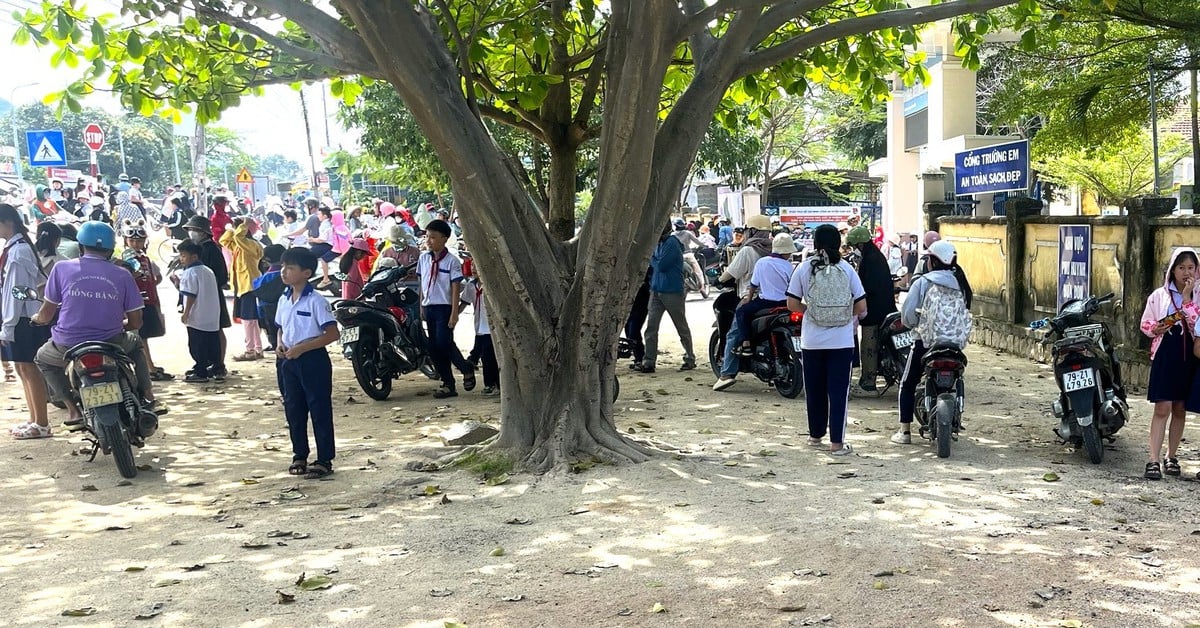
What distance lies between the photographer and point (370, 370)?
36.6 feet

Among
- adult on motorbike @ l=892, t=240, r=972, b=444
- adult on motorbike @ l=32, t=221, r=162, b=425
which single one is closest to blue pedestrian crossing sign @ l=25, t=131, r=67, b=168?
adult on motorbike @ l=32, t=221, r=162, b=425

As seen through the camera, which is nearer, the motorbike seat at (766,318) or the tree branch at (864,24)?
the tree branch at (864,24)

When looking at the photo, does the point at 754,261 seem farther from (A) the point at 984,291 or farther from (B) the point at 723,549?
(B) the point at 723,549

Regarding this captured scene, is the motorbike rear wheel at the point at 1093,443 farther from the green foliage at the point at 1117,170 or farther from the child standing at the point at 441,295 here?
the green foliage at the point at 1117,170

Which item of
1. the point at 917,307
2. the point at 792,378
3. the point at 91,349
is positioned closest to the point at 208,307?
the point at 91,349

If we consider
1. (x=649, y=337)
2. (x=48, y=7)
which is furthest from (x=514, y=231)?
(x=649, y=337)

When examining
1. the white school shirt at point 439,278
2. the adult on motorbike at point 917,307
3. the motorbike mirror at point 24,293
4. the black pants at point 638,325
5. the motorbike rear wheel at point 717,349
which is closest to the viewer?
the adult on motorbike at point 917,307

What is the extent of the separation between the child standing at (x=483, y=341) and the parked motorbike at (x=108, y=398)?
11.9 ft

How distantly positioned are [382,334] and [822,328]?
4731mm

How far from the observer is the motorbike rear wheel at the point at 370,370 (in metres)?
11.1

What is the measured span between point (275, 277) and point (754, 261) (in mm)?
4593

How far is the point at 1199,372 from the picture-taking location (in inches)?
273

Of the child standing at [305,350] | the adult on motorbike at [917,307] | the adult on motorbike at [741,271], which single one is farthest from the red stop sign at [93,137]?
the adult on motorbike at [917,307]

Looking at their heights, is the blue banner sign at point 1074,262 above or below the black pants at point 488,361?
above
